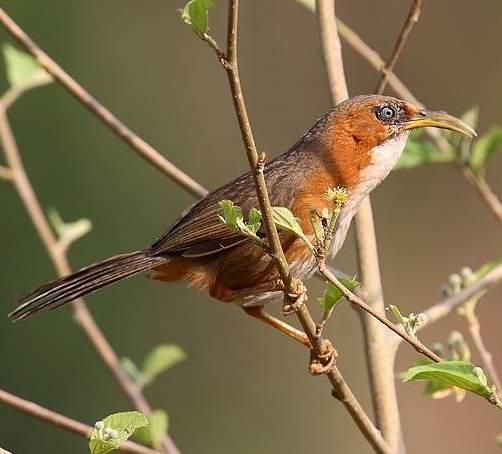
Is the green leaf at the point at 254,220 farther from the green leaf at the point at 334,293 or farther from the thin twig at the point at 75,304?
the thin twig at the point at 75,304

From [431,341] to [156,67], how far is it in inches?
158

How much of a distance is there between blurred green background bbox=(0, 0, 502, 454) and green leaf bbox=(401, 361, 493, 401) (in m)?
6.60

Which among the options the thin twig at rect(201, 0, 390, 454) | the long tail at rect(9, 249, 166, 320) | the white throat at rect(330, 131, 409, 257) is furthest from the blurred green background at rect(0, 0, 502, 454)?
the thin twig at rect(201, 0, 390, 454)

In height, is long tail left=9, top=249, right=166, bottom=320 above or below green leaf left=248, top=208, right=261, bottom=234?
above

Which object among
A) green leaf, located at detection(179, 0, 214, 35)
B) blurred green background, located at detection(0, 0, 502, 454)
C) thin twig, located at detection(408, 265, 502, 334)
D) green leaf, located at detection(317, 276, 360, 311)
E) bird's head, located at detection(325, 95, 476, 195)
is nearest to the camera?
green leaf, located at detection(179, 0, 214, 35)

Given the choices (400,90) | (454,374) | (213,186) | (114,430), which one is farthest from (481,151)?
Result: (213,186)

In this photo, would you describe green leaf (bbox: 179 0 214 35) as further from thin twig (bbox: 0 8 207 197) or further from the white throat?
the white throat

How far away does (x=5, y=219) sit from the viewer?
9.42 metres

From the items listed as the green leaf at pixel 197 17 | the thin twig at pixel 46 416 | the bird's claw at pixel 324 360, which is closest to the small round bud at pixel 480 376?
the bird's claw at pixel 324 360

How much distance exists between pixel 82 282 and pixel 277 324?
82 centimetres

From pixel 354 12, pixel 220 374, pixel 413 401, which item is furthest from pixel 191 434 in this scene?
pixel 354 12

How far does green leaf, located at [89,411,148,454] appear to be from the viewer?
2.40m

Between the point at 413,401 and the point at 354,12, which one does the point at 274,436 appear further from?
the point at 354,12

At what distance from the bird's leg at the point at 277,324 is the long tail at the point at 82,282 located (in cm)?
45
